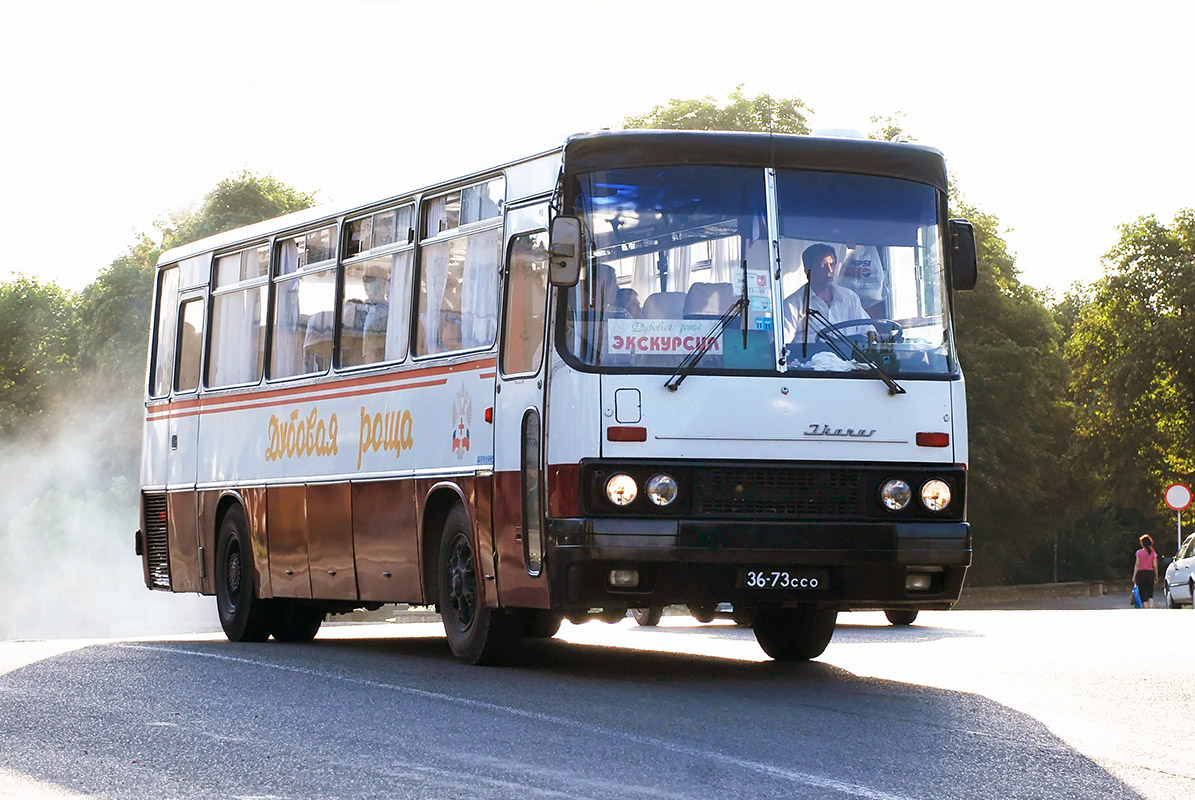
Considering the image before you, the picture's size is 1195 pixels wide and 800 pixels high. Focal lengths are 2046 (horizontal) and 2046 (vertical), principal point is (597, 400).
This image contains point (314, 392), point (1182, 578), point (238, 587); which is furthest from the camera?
point (1182, 578)

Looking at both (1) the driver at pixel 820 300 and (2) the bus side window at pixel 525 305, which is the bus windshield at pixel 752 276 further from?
(2) the bus side window at pixel 525 305

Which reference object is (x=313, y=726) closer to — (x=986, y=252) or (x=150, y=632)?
(x=986, y=252)

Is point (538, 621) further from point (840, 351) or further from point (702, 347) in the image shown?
point (840, 351)

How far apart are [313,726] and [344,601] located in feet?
20.8

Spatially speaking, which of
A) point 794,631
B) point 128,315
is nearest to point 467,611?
point 794,631

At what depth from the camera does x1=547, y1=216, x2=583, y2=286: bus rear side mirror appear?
12.5 meters

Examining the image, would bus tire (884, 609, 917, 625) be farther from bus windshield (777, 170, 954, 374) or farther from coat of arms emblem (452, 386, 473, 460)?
bus windshield (777, 170, 954, 374)

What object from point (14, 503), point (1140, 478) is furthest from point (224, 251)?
point (14, 503)

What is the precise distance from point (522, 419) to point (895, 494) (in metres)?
2.49

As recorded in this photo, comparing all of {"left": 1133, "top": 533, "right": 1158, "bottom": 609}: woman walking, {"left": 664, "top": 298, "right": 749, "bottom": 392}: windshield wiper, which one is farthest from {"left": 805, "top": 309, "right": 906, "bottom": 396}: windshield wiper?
{"left": 1133, "top": 533, "right": 1158, "bottom": 609}: woman walking

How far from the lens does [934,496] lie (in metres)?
12.6

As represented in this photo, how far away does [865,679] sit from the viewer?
13820 mm

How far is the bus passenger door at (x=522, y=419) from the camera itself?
42.6 ft

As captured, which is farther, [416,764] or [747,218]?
[747,218]
